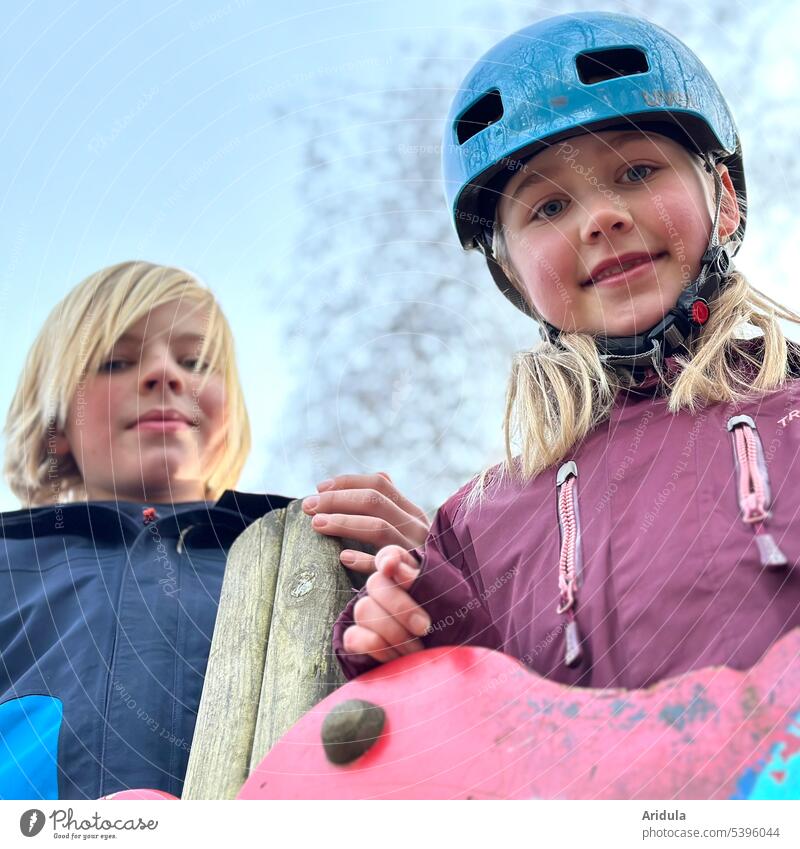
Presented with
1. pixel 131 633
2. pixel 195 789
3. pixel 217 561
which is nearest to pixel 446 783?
pixel 195 789

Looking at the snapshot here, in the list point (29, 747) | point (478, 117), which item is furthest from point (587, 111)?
point (29, 747)

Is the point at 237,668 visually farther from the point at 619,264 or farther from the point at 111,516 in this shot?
the point at 619,264

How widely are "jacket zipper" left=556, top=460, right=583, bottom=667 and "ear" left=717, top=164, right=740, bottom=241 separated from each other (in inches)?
37.9

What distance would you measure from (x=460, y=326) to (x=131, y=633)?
1.46m

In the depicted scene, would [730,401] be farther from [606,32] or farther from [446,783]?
[606,32]

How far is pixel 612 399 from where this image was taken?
264 cm

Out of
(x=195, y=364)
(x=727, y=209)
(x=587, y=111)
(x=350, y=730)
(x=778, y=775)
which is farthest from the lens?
(x=195, y=364)

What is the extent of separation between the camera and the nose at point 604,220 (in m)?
2.66

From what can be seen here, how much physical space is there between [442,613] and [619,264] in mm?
1060

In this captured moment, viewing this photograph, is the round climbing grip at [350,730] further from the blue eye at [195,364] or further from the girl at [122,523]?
the blue eye at [195,364]

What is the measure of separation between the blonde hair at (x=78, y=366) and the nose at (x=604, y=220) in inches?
59.3

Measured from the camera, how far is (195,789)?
85.4 inches

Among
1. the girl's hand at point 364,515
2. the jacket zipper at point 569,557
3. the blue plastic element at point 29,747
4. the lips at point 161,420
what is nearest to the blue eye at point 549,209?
the jacket zipper at point 569,557
